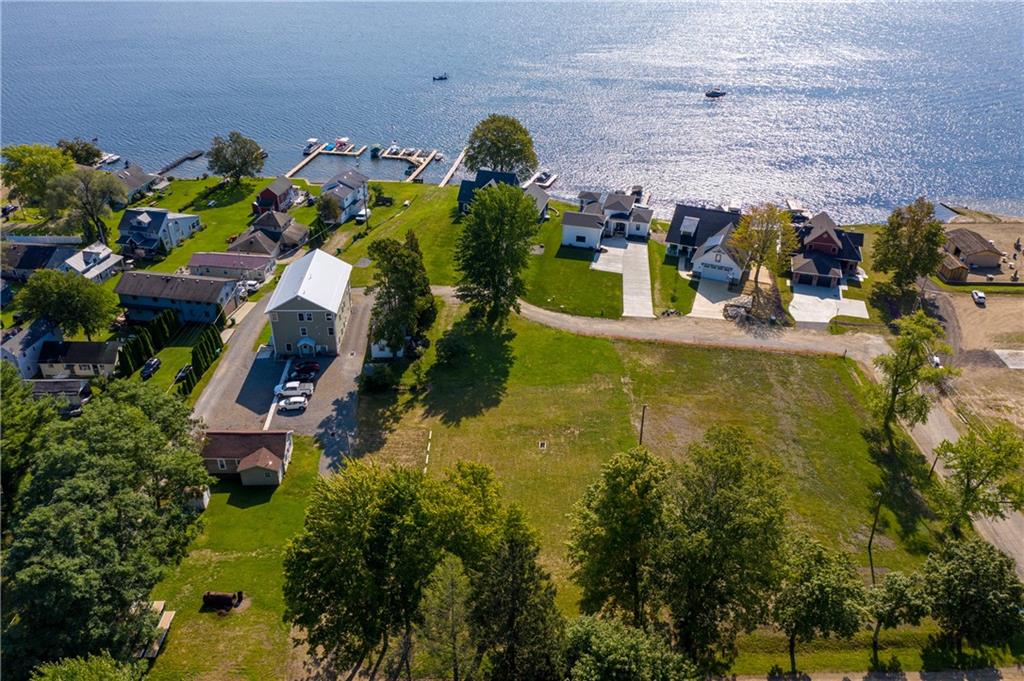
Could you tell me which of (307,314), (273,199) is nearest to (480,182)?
(273,199)

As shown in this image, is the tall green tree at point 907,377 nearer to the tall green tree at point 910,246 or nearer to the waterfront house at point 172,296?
the tall green tree at point 910,246

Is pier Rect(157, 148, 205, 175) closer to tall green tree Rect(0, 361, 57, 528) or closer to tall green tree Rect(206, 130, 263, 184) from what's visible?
tall green tree Rect(206, 130, 263, 184)

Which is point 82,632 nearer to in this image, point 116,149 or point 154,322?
point 154,322

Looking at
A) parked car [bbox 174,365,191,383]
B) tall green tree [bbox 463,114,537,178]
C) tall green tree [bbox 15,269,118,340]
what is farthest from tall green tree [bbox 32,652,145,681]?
tall green tree [bbox 463,114,537,178]

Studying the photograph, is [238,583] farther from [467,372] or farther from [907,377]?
[907,377]

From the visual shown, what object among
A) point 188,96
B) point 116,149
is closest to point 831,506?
point 116,149

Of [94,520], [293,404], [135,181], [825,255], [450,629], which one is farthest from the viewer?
[135,181]
